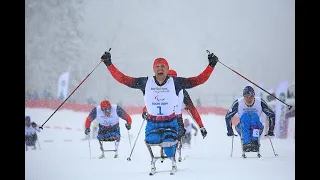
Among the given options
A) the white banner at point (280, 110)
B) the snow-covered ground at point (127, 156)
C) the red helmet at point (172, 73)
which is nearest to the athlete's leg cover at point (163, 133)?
the snow-covered ground at point (127, 156)

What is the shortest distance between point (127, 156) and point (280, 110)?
1.65 m

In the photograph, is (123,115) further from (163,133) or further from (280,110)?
(280,110)

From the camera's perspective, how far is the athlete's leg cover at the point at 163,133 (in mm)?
4523

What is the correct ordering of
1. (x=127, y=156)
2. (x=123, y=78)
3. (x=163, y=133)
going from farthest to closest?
(x=127, y=156), (x=123, y=78), (x=163, y=133)

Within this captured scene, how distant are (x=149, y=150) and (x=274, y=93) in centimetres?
143

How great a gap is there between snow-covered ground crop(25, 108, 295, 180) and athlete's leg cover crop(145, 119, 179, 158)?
7.8 inches

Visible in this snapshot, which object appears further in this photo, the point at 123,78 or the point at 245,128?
the point at 245,128

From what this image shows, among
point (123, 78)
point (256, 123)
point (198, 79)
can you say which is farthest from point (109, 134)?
point (256, 123)

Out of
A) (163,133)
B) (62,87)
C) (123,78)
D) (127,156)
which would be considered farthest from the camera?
(62,87)

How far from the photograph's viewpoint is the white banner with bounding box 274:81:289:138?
4.91m

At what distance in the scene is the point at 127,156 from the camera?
482 cm

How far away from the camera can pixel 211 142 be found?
4828 millimetres
